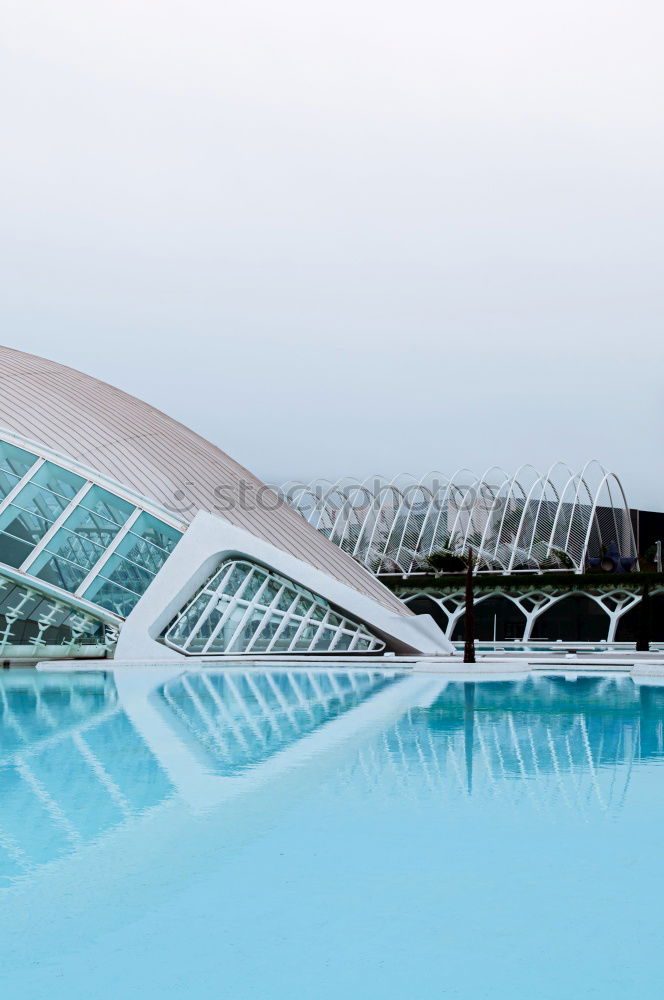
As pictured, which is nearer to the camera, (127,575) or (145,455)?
(127,575)

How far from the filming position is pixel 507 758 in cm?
1037

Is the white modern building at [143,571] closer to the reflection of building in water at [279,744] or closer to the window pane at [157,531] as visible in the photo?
the window pane at [157,531]

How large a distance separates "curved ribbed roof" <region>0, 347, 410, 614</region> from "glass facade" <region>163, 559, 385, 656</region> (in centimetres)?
112

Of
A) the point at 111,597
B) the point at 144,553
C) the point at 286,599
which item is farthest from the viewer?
the point at 286,599

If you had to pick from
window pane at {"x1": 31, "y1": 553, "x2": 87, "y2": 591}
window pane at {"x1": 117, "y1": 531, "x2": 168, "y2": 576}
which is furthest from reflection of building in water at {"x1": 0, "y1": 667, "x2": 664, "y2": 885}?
window pane at {"x1": 117, "y1": 531, "x2": 168, "y2": 576}

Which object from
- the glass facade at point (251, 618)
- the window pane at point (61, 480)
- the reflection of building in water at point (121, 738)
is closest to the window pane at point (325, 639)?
the glass facade at point (251, 618)

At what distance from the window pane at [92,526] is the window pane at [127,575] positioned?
51 cm

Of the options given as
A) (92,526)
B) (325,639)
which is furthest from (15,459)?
(325,639)

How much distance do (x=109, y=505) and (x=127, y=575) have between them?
6.09 ft

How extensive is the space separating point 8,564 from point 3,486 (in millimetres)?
2181

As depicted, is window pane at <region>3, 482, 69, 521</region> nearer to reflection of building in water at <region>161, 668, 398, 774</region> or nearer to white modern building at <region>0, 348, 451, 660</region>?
white modern building at <region>0, 348, 451, 660</region>

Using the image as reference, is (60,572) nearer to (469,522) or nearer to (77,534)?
(77,534)

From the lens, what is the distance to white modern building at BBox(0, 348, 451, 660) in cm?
2553

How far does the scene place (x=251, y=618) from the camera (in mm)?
26188
